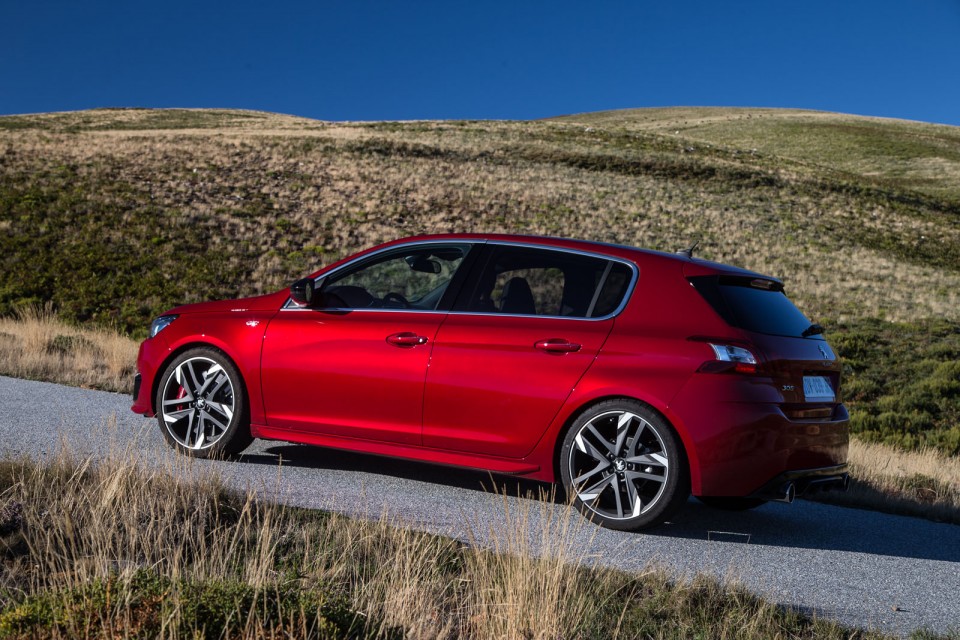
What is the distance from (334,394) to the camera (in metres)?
6.32

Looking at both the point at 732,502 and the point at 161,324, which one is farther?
the point at 161,324

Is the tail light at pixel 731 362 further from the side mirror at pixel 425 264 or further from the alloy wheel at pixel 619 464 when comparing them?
the side mirror at pixel 425 264

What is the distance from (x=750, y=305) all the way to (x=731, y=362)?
564 millimetres

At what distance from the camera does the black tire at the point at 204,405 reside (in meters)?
6.73

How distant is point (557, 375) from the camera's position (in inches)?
222

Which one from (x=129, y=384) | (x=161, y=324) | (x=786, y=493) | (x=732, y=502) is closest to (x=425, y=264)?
(x=161, y=324)

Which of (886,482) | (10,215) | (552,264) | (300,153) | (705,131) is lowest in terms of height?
(886,482)

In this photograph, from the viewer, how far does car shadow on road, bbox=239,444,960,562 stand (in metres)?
5.93

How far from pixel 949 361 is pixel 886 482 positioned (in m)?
12.9

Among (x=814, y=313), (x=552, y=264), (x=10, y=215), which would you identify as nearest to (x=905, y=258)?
(x=814, y=313)

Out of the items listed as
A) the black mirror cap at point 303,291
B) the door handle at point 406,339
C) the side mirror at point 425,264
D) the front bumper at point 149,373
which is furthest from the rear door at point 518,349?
the front bumper at point 149,373

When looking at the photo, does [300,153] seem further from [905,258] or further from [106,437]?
[106,437]

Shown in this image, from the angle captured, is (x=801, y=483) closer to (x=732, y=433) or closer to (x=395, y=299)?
(x=732, y=433)

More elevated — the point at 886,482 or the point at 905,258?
the point at 905,258
